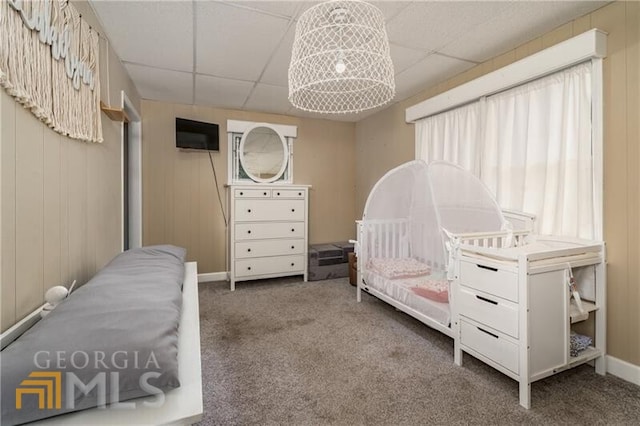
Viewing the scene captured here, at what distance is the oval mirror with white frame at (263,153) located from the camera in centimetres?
399

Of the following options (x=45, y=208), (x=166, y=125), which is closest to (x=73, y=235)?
(x=45, y=208)

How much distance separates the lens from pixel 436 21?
1.99 metres

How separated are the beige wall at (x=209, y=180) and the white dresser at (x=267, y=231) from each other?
0.42 meters

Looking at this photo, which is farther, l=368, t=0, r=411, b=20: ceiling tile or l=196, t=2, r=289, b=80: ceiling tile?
l=196, t=2, r=289, b=80: ceiling tile

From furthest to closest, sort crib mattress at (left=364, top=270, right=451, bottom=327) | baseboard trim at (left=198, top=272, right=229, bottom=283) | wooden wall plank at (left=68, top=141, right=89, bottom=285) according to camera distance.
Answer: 1. baseboard trim at (left=198, top=272, right=229, bottom=283)
2. crib mattress at (left=364, top=270, right=451, bottom=327)
3. wooden wall plank at (left=68, top=141, right=89, bottom=285)

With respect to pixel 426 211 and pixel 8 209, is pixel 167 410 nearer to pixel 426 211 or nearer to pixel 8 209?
pixel 8 209

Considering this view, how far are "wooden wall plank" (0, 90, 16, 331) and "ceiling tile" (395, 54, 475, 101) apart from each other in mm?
2646

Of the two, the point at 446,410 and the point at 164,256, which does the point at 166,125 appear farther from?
the point at 446,410

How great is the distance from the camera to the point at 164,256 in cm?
183

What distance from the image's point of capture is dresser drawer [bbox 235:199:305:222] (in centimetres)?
358

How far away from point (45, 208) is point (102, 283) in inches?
17.1

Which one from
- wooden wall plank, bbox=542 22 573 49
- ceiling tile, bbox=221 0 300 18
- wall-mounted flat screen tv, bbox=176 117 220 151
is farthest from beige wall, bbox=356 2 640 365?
wall-mounted flat screen tv, bbox=176 117 220 151

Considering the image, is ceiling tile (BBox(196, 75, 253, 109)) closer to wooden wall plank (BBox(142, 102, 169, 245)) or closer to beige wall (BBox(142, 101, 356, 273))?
beige wall (BBox(142, 101, 356, 273))

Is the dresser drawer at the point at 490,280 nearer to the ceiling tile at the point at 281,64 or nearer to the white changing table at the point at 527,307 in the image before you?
the white changing table at the point at 527,307
